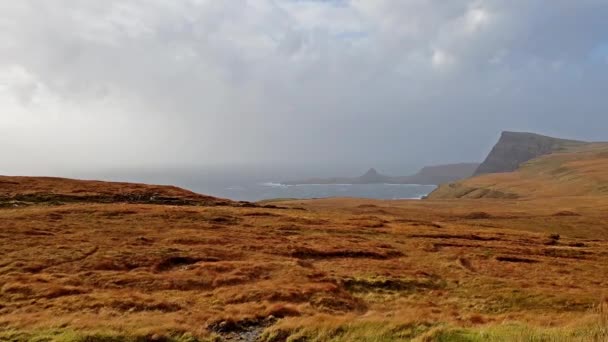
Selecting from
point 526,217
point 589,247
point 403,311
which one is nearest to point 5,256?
point 403,311

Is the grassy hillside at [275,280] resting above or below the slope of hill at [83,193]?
below

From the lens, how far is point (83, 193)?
73.9 metres

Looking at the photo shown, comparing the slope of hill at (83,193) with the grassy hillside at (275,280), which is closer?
the grassy hillside at (275,280)

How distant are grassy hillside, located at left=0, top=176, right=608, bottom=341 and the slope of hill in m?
3.30

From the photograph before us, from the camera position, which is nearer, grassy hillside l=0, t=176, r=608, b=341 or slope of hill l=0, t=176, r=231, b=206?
grassy hillside l=0, t=176, r=608, b=341

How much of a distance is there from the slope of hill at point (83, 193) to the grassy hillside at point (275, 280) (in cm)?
330

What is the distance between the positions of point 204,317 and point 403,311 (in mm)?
11019

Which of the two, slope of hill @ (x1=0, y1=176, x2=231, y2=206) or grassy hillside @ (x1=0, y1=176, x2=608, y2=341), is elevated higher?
slope of hill @ (x1=0, y1=176, x2=231, y2=206)

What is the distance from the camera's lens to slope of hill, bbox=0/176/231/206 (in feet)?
218

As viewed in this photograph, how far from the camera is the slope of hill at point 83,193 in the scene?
218ft

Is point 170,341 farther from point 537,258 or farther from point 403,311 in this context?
point 537,258

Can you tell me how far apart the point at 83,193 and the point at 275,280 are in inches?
2145

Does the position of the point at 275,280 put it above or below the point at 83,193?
below

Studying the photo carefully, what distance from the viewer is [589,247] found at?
200ft
